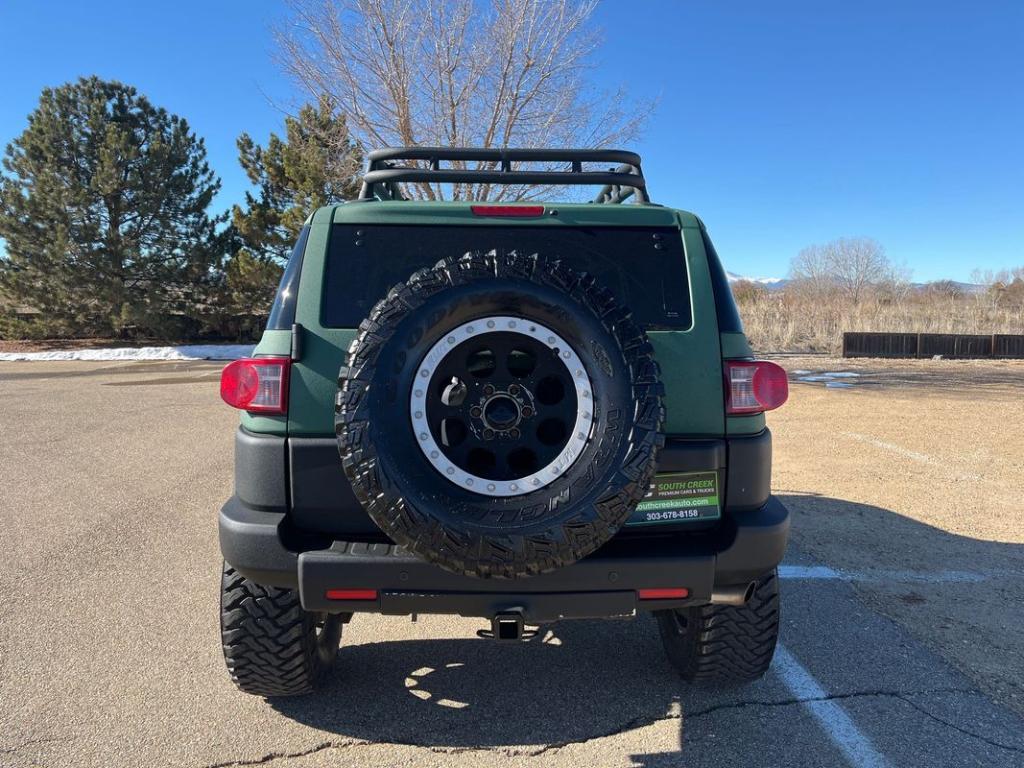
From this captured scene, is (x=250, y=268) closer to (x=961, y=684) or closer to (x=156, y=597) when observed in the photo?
(x=156, y=597)

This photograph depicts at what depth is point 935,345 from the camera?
69.1 feet

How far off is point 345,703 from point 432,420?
144cm

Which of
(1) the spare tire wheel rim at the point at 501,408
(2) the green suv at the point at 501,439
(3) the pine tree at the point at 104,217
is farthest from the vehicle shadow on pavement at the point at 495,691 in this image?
(3) the pine tree at the point at 104,217

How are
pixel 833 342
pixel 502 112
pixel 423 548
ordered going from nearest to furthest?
1. pixel 423 548
2. pixel 502 112
3. pixel 833 342

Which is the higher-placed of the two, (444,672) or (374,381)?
(374,381)

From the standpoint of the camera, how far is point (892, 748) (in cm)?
244

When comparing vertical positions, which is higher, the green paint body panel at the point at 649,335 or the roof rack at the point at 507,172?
the roof rack at the point at 507,172

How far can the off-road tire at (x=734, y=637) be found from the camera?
263cm

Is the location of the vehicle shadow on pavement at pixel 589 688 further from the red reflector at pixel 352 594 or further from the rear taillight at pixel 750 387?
the rear taillight at pixel 750 387

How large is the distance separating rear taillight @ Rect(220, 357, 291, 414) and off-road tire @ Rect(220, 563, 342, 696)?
2.14ft

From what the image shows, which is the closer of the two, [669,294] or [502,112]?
[669,294]

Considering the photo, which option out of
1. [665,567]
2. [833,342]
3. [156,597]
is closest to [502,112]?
[156,597]

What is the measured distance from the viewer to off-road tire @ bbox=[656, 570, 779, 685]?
2.63m

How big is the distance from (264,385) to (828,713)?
252 cm
